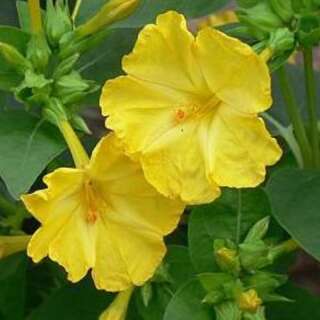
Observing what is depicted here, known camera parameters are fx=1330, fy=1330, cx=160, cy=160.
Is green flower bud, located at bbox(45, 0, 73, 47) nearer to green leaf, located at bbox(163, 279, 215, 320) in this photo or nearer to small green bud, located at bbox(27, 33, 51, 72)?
small green bud, located at bbox(27, 33, 51, 72)

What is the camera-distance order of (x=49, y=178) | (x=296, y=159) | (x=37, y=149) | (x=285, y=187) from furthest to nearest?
(x=296, y=159), (x=285, y=187), (x=37, y=149), (x=49, y=178)

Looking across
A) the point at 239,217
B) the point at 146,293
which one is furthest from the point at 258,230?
the point at 146,293

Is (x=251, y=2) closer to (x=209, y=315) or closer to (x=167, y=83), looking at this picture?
(x=167, y=83)

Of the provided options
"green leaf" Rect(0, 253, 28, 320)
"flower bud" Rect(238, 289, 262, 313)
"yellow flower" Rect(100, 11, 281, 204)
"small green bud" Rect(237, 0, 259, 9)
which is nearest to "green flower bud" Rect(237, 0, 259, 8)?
"small green bud" Rect(237, 0, 259, 9)

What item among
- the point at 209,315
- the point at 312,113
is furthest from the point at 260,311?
the point at 312,113

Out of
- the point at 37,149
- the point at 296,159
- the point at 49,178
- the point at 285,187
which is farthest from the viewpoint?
the point at 296,159

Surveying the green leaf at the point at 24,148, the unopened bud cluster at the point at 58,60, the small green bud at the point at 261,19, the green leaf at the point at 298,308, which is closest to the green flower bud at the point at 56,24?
the unopened bud cluster at the point at 58,60
